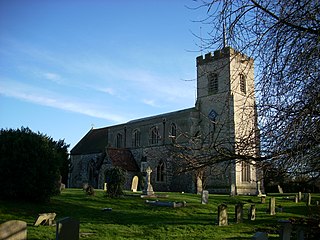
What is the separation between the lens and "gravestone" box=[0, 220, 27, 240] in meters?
6.09

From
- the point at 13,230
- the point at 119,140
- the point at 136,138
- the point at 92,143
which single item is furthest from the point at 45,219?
the point at 92,143

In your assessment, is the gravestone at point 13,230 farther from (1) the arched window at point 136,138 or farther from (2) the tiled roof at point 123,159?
(1) the arched window at point 136,138

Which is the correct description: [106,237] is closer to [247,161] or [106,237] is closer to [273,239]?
[273,239]

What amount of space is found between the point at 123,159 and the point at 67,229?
3174 centimetres

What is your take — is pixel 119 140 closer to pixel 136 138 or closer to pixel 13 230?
pixel 136 138

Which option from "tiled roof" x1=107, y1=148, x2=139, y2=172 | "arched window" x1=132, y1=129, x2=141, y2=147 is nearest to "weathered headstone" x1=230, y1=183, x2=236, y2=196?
"tiled roof" x1=107, y1=148, x2=139, y2=172

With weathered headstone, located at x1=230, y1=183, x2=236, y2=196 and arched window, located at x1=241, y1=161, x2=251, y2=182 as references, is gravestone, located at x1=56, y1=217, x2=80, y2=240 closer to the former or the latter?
arched window, located at x1=241, y1=161, x2=251, y2=182

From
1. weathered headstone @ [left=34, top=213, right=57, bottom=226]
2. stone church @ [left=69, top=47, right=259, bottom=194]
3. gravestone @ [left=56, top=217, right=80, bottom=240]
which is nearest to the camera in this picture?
gravestone @ [left=56, top=217, right=80, bottom=240]

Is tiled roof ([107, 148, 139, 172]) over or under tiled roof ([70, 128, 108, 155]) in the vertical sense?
under

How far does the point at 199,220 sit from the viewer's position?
13672 mm

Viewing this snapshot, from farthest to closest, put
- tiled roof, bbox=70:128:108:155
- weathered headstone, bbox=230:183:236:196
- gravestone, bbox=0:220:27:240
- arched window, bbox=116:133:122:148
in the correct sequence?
tiled roof, bbox=70:128:108:155
arched window, bbox=116:133:122:148
weathered headstone, bbox=230:183:236:196
gravestone, bbox=0:220:27:240

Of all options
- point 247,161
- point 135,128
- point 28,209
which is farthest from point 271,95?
point 135,128

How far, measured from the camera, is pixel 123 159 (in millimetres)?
37438

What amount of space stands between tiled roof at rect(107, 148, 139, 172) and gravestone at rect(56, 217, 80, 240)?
29509mm
